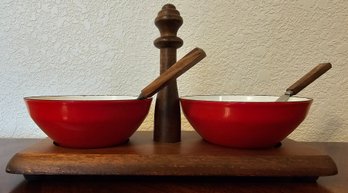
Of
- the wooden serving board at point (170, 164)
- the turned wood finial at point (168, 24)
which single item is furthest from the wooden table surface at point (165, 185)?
the turned wood finial at point (168, 24)

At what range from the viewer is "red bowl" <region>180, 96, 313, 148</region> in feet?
1.07

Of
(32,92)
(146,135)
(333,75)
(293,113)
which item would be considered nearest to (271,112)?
(293,113)

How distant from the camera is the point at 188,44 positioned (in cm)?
55

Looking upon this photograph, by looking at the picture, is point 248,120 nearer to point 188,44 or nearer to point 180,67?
point 180,67

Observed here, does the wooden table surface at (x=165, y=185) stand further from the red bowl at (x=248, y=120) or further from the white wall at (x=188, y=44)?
the white wall at (x=188, y=44)

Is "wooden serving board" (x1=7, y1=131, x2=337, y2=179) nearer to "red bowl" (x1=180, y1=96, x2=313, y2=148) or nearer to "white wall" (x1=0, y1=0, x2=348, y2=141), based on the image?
"red bowl" (x1=180, y1=96, x2=313, y2=148)

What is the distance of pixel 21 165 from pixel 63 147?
5 centimetres

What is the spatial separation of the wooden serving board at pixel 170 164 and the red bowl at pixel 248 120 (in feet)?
0.07

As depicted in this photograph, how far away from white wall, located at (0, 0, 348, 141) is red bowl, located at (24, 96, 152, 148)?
206 millimetres

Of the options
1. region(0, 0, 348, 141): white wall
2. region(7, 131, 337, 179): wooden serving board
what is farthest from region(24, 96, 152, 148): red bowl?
region(0, 0, 348, 141): white wall

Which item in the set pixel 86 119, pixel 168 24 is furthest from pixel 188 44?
pixel 86 119

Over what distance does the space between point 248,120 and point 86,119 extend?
0.18m

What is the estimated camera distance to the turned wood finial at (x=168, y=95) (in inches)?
15.6

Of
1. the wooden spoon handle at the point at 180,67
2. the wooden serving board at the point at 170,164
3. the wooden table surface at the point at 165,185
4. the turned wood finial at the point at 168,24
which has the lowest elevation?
the wooden table surface at the point at 165,185
